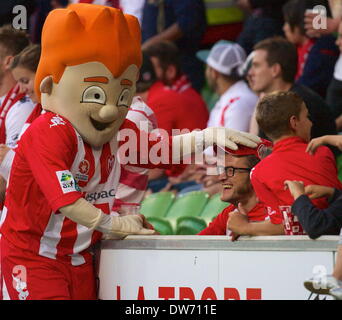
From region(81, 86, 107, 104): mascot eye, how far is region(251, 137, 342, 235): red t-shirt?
2.68 ft

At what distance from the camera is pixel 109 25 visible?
4559 millimetres

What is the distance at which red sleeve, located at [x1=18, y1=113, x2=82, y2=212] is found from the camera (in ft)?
14.3

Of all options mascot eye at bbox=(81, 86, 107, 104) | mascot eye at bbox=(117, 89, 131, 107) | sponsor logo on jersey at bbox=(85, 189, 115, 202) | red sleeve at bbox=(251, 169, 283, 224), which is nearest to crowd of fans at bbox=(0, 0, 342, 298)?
red sleeve at bbox=(251, 169, 283, 224)

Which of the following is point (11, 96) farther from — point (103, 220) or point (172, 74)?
point (172, 74)

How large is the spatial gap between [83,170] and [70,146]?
15 cm

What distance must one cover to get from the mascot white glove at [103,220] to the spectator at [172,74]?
331 cm

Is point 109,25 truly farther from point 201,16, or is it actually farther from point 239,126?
point 201,16

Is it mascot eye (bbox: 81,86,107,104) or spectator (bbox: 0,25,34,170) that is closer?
mascot eye (bbox: 81,86,107,104)

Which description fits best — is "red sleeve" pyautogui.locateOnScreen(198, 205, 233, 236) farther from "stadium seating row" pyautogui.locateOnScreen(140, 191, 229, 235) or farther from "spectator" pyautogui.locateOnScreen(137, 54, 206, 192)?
"spectator" pyautogui.locateOnScreen(137, 54, 206, 192)

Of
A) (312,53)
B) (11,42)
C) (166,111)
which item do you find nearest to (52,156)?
(11,42)

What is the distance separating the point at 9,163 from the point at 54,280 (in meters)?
0.81

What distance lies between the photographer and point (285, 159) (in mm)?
4762

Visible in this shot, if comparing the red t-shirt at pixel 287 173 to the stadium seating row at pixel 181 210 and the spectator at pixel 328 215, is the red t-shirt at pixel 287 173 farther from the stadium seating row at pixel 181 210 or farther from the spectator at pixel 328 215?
the stadium seating row at pixel 181 210
